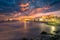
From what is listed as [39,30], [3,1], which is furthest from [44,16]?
[3,1]

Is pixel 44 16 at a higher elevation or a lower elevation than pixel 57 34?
higher

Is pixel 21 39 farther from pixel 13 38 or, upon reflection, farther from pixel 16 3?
pixel 16 3

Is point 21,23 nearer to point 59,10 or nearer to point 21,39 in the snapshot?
point 21,39

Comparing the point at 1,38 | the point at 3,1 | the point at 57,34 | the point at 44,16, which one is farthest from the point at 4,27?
the point at 57,34

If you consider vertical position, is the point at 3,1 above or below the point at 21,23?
above

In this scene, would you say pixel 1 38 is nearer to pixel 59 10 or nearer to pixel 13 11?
pixel 13 11

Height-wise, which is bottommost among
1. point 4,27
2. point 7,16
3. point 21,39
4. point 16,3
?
point 21,39

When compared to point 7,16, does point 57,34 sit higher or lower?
lower
